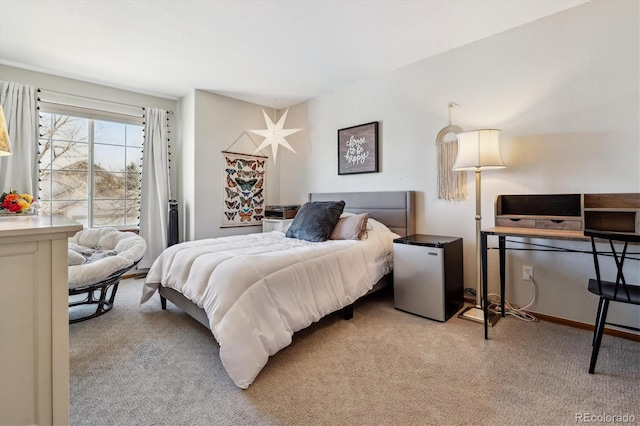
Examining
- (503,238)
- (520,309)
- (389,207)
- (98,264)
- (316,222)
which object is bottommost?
(520,309)

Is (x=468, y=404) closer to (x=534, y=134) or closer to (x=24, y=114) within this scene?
(x=534, y=134)

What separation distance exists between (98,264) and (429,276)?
2765 mm

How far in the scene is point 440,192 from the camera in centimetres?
312

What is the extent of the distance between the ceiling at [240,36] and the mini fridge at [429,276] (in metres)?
1.85

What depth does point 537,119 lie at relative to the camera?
8.46 feet

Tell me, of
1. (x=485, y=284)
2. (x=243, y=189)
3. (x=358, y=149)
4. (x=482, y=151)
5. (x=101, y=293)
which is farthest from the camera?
(x=243, y=189)

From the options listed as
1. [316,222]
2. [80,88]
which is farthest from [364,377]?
[80,88]

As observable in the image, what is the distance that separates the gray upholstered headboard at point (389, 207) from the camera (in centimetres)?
327

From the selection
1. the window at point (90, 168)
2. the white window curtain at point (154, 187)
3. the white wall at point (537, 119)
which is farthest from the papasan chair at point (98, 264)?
the white wall at point (537, 119)

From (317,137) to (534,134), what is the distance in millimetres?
2571

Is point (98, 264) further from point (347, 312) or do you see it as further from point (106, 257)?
point (347, 312)

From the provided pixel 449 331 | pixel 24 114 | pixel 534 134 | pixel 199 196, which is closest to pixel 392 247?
pixel 449 331

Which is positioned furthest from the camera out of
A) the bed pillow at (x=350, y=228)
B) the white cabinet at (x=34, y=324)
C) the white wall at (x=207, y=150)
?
the white wall at (x=207, y=150)

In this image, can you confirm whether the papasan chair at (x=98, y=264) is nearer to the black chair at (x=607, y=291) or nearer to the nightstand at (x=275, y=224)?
the nightstand at (x=275, y=224)
